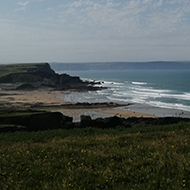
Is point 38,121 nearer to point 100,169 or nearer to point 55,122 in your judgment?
point 55,122

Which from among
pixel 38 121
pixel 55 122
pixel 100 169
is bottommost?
pixel 55 122

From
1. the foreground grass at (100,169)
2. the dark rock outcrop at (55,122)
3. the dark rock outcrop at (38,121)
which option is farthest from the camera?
the dark rock outcrop at (55,122)

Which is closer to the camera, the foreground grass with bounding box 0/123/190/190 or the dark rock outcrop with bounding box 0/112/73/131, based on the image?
the foreground grass with bounding box 0/123/190/190

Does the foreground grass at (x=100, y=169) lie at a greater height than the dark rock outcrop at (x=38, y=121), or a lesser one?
greater

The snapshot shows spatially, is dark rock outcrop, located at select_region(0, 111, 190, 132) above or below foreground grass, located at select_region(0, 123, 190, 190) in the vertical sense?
below

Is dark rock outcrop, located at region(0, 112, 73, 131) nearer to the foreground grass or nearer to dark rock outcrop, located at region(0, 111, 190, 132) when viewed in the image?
dark rock outcrop, located at region(0, 111, 190, 132)

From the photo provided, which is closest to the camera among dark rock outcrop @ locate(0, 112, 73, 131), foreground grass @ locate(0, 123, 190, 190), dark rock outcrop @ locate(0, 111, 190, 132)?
foreground grass @ locate(0, 123, 190, 190)

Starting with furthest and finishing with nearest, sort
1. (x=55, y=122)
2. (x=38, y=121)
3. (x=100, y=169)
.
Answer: (x=55, y=122) < (x=38, y=121) < (x=100, y=169)

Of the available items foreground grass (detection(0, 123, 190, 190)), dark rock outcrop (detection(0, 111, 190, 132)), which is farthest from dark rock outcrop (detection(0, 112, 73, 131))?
foreground grass (detection(0, 123, 190, 190))

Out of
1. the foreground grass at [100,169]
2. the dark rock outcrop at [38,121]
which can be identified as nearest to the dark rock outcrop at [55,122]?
the dark rock outcrop at [38,121]

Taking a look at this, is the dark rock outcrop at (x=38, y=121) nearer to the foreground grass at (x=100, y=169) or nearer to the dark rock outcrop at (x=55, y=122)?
the dark rock outcrop at (x=55, y=122)

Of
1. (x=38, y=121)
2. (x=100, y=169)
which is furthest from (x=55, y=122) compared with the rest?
(x=100, y=169)

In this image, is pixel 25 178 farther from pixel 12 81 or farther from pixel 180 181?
pixel 12 81

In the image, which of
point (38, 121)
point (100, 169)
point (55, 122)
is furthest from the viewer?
point (55, 122)
